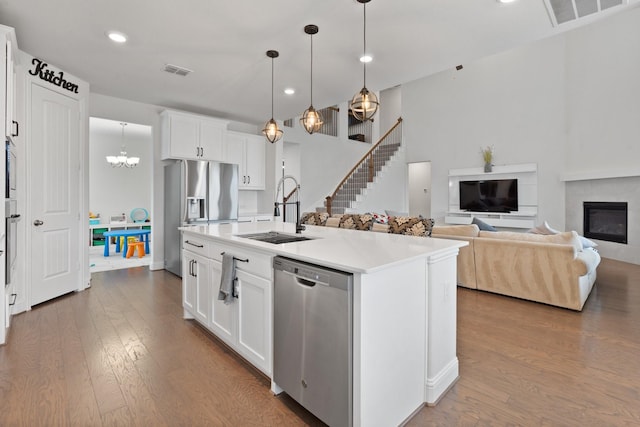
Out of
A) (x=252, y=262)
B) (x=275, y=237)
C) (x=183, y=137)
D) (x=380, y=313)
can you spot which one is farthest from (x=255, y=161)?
(x=380, y=313)

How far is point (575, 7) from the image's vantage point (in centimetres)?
262

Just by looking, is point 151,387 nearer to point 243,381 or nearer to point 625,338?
point 243,381

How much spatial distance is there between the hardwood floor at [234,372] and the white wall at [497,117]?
4.27 meters

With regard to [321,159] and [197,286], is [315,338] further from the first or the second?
[321,159]

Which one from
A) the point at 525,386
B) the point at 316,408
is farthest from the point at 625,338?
the point at 316,408

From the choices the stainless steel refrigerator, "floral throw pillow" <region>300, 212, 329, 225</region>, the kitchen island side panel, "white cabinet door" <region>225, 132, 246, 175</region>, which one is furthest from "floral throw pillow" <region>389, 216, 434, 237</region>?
"white cabinet door" <region>225, 132, 246, 175</region>

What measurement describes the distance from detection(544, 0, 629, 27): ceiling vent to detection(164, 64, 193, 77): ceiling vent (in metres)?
3.66

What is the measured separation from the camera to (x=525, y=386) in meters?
1.97

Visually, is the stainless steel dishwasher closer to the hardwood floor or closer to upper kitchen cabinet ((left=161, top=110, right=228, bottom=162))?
the hardwood floor

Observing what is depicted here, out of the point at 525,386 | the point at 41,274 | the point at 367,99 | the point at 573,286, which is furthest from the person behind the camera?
the point at 41,274

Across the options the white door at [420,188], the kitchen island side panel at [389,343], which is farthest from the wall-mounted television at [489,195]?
the kitchen island side panel at [389,343]

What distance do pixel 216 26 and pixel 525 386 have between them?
3626mm

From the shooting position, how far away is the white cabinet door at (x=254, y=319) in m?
1.94

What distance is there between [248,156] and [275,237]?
379 centimetres
